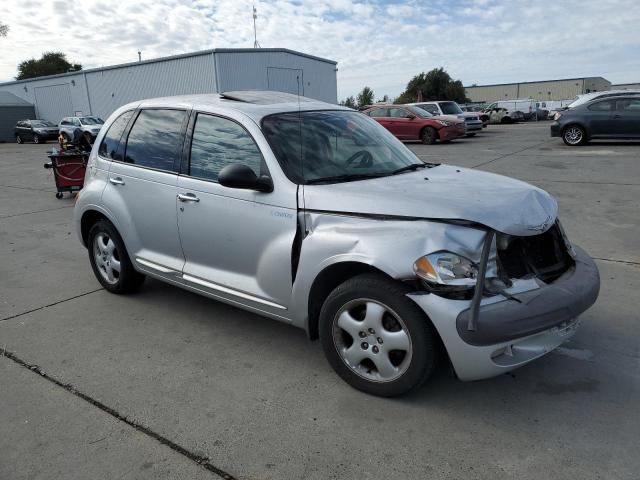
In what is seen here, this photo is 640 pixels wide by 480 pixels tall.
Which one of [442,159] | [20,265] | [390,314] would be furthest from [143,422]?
[442,159]

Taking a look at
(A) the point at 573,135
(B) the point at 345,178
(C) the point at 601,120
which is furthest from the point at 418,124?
(B) the point at 345,178

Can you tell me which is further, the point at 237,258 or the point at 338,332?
the point at 237,258

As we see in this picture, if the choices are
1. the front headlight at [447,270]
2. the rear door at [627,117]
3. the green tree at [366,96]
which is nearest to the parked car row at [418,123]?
the rear door at [627,117]

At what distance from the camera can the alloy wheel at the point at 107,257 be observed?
461cm

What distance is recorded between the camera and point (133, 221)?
4.24 metres

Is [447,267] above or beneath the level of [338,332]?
above

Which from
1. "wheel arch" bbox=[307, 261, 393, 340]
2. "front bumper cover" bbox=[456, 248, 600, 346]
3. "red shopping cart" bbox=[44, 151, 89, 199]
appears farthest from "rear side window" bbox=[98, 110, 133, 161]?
"red shopping cart" bbox=[44, 151, 89, 199]

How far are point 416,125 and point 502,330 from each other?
17965 mm

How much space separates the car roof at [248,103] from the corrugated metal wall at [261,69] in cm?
2721

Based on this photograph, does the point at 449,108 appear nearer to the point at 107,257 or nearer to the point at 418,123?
the point at 418,123

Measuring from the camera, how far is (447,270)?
262 centimetres

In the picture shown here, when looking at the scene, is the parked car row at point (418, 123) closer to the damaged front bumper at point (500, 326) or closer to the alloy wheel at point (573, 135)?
the alloy wheel at point (573, 135)

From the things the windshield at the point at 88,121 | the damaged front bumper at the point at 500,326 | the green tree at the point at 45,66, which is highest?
the green tree at the point at 45,66

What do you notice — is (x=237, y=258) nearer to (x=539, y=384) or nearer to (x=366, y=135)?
(x=366, y=135)
